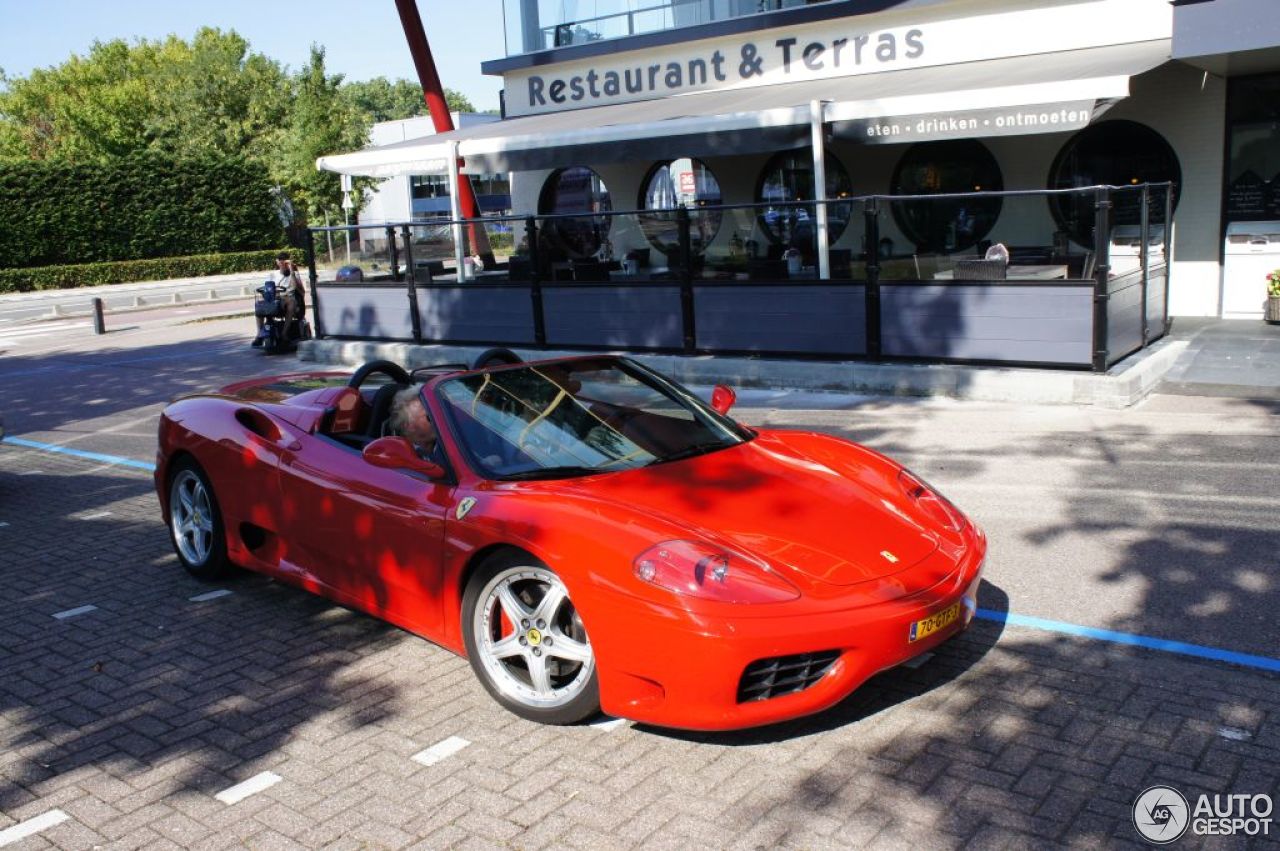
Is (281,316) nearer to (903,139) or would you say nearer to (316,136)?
(903,139)

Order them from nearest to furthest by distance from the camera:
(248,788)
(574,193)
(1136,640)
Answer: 1. (248,788)
2. (1136,640)
3. (574,193)

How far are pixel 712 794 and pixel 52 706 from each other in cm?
295

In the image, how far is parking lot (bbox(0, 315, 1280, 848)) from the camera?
12.1 ft

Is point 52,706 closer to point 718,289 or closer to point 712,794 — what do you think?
point 712,794

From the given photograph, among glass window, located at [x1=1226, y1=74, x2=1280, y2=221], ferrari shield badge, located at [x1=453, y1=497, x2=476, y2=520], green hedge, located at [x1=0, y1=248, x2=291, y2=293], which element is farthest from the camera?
green hedge, located at [x1=0, y1=248, x2=291, y2=293]

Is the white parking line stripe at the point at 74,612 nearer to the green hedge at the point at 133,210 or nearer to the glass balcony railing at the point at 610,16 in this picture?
the glass balcony railing at the point at 610,16

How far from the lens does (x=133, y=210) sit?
147 ft

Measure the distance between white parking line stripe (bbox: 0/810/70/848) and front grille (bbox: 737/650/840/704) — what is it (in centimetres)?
237

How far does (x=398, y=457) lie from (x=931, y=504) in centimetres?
231

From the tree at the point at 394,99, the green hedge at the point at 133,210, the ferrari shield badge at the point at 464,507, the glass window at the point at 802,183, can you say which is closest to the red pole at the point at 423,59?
the glass window at the point at 802,183

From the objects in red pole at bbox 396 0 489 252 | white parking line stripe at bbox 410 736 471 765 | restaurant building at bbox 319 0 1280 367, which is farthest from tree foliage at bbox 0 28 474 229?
white parking line stripe at bbox 410 736 471 765

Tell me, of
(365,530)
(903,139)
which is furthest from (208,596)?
(903,139)

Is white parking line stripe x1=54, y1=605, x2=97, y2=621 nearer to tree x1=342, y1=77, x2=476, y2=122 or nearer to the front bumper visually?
the front bumper

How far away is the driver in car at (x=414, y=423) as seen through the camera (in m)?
5.11
